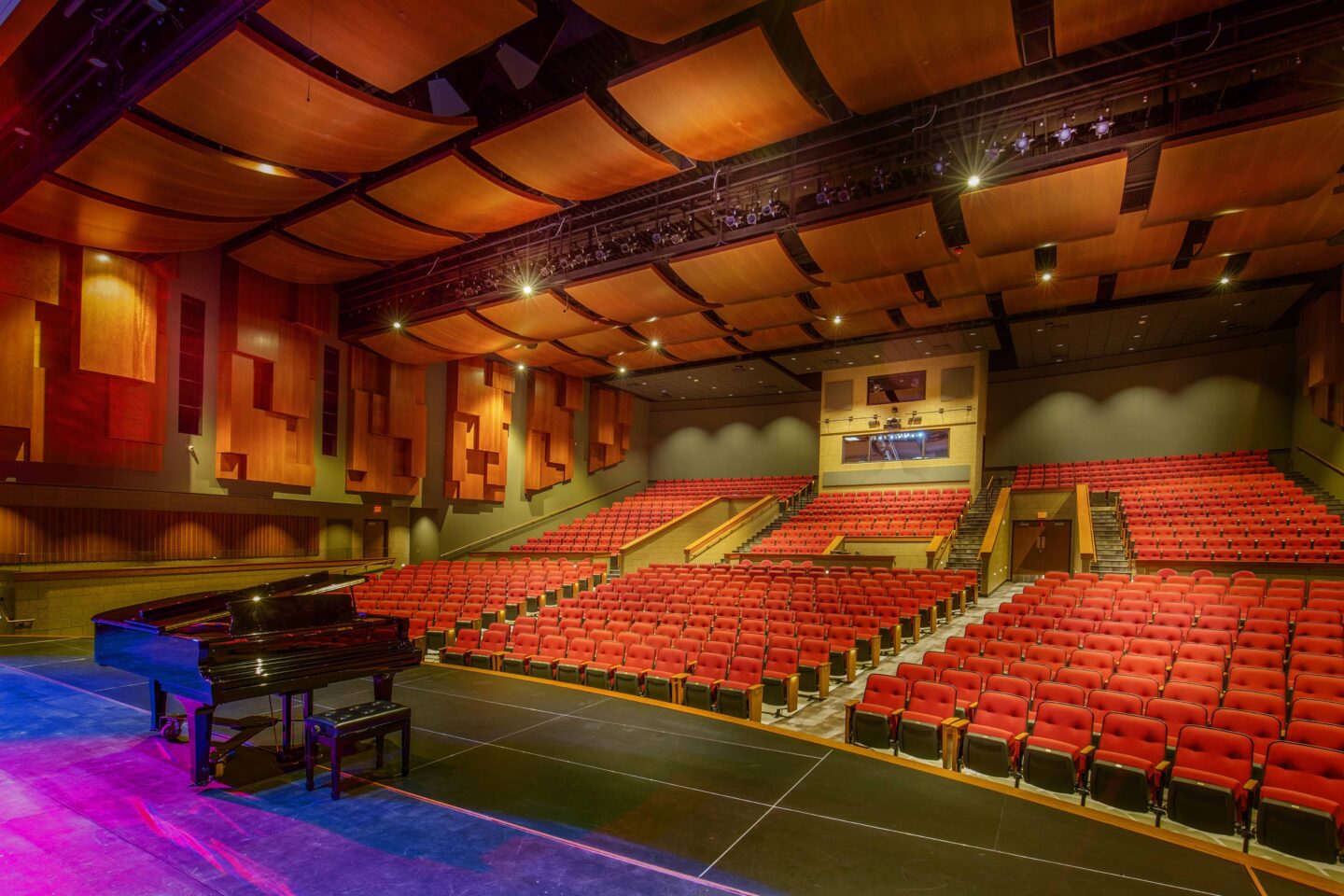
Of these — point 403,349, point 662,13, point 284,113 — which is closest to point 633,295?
point 403,349

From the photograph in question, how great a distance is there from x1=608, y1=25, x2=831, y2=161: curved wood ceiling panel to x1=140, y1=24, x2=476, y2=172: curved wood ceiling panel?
159cm

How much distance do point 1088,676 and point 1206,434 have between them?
11579 mm

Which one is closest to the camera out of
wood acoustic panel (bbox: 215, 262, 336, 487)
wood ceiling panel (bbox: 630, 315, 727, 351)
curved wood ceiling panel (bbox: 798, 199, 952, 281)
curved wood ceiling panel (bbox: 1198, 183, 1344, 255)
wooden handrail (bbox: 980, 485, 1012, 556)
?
curved wood ceiling panel (bbox: 1198, 183, 1344, 255)

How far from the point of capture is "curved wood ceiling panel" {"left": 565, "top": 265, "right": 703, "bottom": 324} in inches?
351

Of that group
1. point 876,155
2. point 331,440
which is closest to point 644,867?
point 876,155

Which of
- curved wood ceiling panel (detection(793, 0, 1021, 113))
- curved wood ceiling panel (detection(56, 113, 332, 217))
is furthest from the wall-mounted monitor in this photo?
curved wood ceiling panel (detection(56, 113, 332, 217))

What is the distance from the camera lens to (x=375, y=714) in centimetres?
315

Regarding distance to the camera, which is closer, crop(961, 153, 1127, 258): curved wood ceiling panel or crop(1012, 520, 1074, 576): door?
crop(961, 153, 1127, 258): curved wood ceiling panel

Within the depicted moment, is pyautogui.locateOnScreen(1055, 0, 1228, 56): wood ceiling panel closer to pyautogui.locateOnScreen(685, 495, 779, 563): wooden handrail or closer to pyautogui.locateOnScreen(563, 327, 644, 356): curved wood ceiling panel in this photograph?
pyautogui.locateOnScreen(563, 327, 644, 356): curved wood ceiling panel

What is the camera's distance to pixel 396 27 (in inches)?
183

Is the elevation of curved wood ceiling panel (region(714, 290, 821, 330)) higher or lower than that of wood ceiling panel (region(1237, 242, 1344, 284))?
lower

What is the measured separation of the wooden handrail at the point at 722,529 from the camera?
1177 cm

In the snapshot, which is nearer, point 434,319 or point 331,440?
point 434,319

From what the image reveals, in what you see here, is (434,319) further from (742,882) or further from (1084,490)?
(1084,490)
